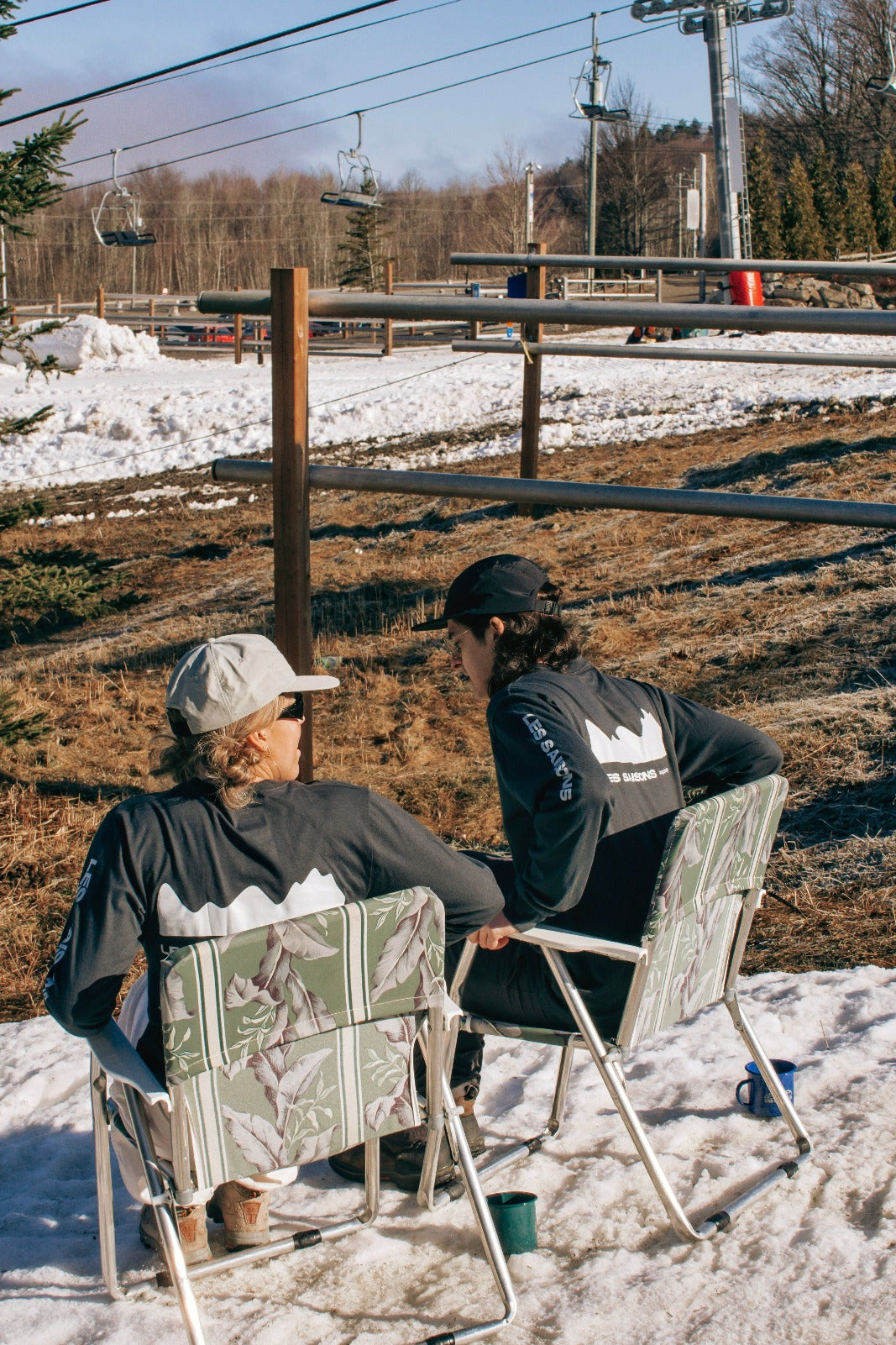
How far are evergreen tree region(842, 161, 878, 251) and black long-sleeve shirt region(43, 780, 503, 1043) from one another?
38.1 m

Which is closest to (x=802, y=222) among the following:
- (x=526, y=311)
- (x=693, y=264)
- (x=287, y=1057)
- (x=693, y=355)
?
(x=693, y=264)

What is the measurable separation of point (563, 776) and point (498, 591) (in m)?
0.54

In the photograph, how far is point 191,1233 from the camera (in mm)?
2482

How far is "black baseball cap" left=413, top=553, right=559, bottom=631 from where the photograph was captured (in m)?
2.79

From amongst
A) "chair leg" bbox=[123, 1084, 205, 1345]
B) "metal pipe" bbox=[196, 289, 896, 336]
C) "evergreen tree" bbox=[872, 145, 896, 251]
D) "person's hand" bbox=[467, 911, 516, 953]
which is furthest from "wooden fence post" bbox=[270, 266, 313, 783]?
"evergreen tree" bbox=[872, 145, 896, 251]

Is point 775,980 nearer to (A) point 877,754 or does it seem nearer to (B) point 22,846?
(A) point 877,754

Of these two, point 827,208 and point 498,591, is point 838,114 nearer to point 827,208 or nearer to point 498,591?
point 827,208

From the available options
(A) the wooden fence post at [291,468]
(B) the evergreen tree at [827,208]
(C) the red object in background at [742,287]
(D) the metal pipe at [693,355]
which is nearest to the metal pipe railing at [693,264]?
(D) the metal pipe at [693,355]

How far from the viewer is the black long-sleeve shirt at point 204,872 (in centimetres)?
212

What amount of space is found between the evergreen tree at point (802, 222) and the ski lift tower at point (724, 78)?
14225 mm

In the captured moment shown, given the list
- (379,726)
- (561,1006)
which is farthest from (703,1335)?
(379,726)

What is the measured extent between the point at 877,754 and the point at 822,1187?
236 cm

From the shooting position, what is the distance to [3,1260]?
8.45 feet

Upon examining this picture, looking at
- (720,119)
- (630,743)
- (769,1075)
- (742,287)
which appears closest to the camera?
(630,743)
